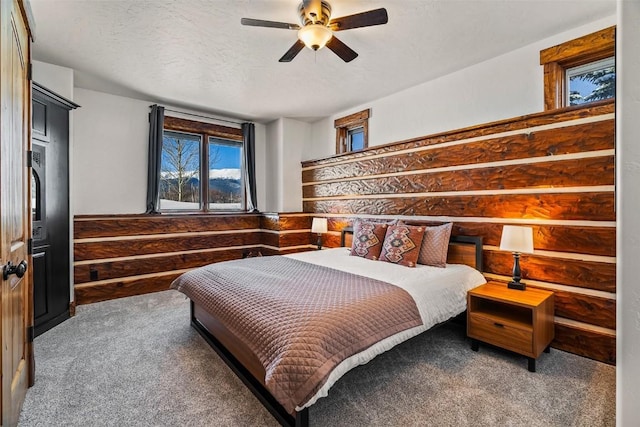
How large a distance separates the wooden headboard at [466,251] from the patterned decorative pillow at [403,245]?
0.41 meters

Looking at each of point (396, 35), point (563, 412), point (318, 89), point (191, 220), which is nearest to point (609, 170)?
point (563, 412)

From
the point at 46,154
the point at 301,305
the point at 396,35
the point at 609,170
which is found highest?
the point at 396,35

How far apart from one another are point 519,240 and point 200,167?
4658 millimetres

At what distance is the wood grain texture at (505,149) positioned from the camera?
7.86ft

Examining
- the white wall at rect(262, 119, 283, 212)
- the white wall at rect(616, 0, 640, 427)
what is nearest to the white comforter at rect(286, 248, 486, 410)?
the white wall at rect(616, 0, 640, 427)

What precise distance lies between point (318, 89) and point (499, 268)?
3034mm

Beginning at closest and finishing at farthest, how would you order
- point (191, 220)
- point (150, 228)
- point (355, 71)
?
point (355, 71), point (150, 228), point (191, 220)

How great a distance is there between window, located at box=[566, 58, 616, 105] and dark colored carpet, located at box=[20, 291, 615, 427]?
7.43ft

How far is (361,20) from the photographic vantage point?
2156 millimetres

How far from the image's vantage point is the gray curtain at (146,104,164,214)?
173 inches

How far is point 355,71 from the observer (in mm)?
3475

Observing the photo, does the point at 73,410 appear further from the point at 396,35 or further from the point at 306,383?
the point at 396,35

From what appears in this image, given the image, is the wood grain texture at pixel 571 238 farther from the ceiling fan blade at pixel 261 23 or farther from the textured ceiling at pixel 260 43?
the ceiling fan blade at pixel 261 23

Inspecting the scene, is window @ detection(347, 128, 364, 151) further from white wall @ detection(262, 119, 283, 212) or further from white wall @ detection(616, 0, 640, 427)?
white wall @ detection(616, 0, 640, 427)
